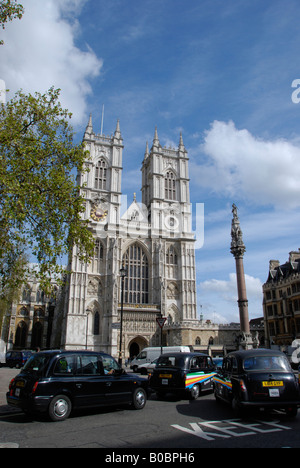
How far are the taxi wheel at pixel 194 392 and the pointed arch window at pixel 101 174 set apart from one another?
39.8 meters

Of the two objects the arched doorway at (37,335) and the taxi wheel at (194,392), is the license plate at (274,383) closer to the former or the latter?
the taxi wheel at (194,392)

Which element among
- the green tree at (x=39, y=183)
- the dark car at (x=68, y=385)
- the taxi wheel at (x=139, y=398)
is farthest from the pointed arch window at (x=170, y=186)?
the dark car at (x=68, y=385)

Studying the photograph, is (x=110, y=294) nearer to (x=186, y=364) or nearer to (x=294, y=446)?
(x=186, y=364)

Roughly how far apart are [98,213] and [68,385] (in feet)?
129

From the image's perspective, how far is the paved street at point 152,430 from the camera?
5.57 metres

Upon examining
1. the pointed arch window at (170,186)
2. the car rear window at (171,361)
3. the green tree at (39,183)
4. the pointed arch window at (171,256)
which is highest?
the pointed arch window at (170,186)

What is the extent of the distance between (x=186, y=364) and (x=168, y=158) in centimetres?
4520

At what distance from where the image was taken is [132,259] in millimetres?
46531

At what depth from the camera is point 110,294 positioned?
4234 cm

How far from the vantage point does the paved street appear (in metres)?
5.57

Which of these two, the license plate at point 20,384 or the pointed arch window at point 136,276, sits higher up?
the pointed arch window at point 136,276

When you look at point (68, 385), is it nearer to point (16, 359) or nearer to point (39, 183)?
point (39, 183)

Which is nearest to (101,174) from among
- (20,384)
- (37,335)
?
(37,335)
